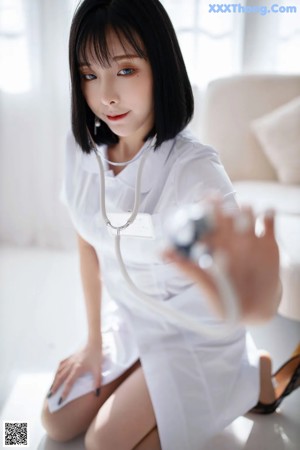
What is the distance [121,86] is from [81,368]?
453mm

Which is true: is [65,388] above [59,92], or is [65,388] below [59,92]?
below

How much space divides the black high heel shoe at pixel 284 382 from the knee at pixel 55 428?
0.29 meters

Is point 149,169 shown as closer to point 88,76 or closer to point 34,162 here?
point 88,76

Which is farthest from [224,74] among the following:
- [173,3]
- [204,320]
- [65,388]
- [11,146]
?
[11,146]

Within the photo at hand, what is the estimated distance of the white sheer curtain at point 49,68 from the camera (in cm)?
59

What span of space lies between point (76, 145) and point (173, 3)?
0.79ft

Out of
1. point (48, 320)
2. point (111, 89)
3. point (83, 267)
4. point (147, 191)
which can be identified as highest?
point (111, 89)

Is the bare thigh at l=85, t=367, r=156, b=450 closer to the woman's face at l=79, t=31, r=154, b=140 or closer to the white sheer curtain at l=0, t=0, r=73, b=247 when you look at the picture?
the woman's face at l=79, t=31, r=154, b=140

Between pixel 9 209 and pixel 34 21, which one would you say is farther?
pixel 9 209

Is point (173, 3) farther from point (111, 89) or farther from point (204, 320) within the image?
point (204, 320)

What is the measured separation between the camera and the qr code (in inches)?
23.6

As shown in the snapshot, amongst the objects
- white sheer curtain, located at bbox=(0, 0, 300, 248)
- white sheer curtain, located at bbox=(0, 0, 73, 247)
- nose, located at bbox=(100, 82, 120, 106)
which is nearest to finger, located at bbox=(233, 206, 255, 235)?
nose, located at bbox=(100, 82, 120, 106)

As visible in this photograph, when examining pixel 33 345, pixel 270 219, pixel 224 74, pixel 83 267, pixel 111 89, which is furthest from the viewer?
pixel 33 345

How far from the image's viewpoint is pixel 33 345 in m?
0.95
